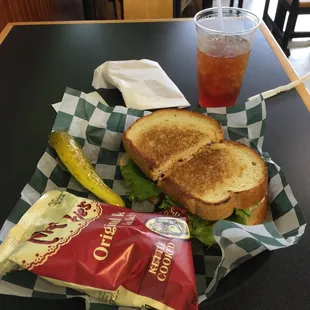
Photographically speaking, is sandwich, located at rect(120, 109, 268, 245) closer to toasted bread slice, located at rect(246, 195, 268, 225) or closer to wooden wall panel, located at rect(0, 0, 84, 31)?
toasted bread slice, located at rect(246, 195, 268, 225)

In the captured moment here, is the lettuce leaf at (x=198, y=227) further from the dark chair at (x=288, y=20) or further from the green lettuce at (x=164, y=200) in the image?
the dark chair at (x=288, y=20)

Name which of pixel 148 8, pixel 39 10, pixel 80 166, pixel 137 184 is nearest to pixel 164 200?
pixel 137 184

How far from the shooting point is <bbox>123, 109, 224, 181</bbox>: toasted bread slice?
0.89 m

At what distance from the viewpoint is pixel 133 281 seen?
56 centimetres

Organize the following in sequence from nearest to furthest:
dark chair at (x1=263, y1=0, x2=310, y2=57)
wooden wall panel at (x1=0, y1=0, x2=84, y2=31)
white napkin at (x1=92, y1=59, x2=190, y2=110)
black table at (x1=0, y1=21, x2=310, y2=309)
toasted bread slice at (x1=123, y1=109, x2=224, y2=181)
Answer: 1. black table at (x1=0, y1=21, x2=310, y2=309)
2. toasted bread slice at (x1=123, y1=109, x2=224, y2=181)
3. white napkin at (x1=92, y1=59, x2=190, y2=110)
4. wooden wall panel at (x1=0, y1=0, x2=84, y2=31)
5. dark chair at (x1=263, y1=0, x2=310, y2=57)

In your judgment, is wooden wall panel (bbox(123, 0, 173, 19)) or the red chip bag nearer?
the red chip bag

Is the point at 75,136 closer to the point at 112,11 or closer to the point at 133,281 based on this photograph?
the point at 133,281

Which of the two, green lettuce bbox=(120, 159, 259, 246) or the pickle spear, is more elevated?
the pickle spear

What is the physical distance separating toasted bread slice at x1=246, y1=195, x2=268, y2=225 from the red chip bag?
0.68ft

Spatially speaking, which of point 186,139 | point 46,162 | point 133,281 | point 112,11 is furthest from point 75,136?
point 112,11

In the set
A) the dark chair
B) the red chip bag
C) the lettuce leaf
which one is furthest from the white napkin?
the dark chair

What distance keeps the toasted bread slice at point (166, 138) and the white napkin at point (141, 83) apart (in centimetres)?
8

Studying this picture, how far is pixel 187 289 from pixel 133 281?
80mm

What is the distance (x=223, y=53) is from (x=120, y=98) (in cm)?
34
